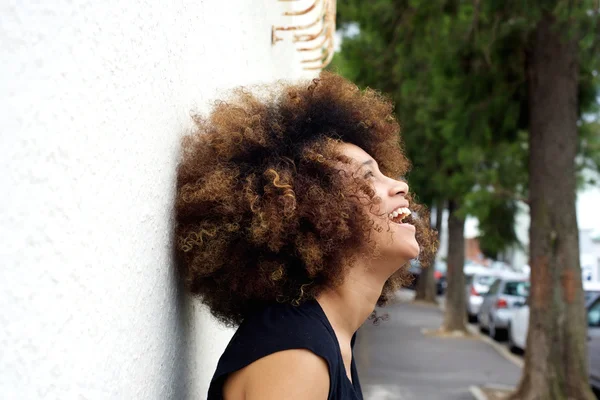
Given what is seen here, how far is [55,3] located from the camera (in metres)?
0.90

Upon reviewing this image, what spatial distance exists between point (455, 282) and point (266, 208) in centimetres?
1820

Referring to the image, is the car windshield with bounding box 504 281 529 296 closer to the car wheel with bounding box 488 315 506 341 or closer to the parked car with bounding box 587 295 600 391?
the car wheel with bounding box 488 315 506 341

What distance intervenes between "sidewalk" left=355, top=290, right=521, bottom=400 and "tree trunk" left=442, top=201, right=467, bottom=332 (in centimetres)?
81

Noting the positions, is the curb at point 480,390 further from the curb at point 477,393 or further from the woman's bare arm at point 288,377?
the woman's bare arm at point 288,377

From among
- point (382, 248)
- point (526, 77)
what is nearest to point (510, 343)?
point (526, 77)

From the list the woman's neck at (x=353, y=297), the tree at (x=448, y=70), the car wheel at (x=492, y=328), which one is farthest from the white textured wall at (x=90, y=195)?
the car wheel at (x=492, y=328)

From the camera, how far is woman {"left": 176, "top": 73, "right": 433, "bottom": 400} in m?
1.58

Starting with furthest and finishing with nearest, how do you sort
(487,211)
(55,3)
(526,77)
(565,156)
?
(487,211) → (526,77) → (565,156) → (55,3)

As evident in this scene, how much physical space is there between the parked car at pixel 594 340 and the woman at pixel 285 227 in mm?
9373

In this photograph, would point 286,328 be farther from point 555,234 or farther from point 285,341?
point 555,234

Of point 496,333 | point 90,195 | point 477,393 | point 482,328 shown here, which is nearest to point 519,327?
point 496,333

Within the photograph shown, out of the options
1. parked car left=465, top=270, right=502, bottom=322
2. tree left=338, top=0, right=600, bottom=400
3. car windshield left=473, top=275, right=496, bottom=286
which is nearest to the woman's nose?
tree left=338, top=0, right=600, bottom=400

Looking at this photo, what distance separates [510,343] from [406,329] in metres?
3.73

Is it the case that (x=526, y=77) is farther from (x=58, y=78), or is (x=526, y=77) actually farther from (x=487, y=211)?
(x=58, y=78)
